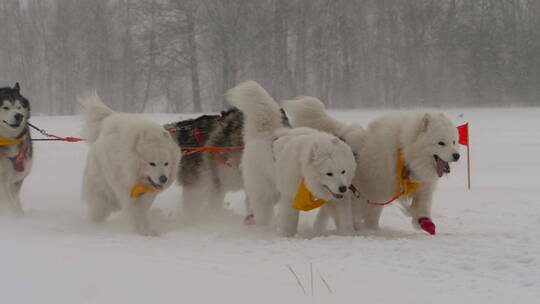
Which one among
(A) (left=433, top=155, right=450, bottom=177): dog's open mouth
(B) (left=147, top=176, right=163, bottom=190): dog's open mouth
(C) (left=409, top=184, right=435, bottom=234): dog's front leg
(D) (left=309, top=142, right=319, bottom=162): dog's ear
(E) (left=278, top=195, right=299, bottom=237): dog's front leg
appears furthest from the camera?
(B) (left=147, top=176, right=163, bottom=190): dog's open mouth

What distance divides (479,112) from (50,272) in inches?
791

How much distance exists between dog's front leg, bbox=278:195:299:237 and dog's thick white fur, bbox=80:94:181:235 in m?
1.12

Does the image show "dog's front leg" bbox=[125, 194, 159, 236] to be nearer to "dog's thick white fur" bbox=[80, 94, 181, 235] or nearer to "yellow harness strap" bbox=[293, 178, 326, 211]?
"dog's thick white fur" bbox=[80, 94, 181, 235]

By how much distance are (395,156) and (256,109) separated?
54.2 inches

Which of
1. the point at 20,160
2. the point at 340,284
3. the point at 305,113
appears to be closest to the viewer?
the point at 340,284

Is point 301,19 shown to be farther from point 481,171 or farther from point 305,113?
point 305,113

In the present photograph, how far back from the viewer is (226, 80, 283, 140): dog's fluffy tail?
5.10 m

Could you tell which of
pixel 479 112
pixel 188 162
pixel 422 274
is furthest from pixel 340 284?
pixel 479 112

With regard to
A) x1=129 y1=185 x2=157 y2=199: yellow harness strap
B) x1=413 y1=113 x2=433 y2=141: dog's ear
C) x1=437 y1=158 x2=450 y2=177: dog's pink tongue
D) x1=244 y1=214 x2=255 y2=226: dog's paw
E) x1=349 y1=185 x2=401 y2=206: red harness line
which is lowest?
x1=244 y1=214 x2=255 y2=226: dog's paw

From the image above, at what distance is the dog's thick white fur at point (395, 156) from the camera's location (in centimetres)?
452

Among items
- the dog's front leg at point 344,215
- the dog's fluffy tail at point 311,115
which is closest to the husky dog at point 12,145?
the dog's fluffy tail at point 311,115

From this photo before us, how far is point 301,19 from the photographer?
72.9ft

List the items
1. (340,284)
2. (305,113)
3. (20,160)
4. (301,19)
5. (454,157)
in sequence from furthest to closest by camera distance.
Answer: (301,19)
(20,160)
(305,113)
(454,157)
(340,284)

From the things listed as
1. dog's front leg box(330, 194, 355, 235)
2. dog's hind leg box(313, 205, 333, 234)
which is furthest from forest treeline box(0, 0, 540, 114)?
dog's front leg box(330, 194, 355, 235)
